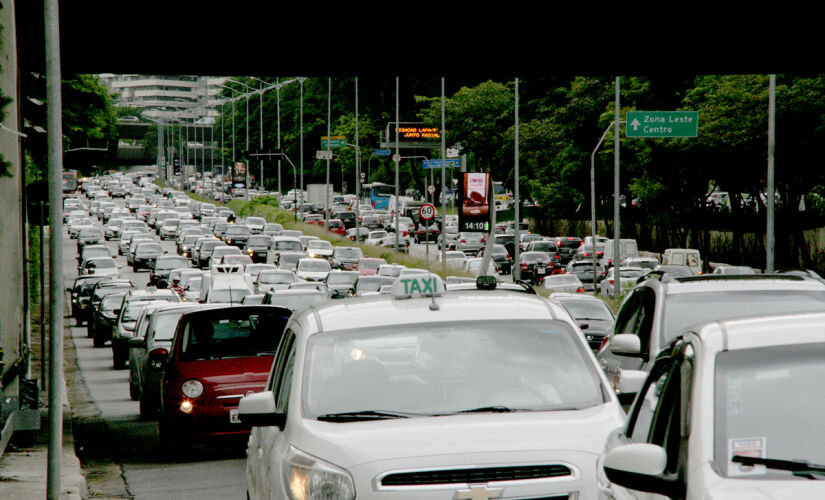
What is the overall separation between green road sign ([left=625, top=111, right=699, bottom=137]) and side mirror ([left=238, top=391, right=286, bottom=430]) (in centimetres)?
3671

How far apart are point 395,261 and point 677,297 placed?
1823 inches

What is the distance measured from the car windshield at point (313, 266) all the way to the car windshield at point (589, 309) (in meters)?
25.0

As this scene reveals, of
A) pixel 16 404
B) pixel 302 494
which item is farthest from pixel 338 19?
pixel 302 494

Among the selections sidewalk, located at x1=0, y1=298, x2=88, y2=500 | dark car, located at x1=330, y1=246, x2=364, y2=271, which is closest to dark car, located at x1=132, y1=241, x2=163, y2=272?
dark car, located at x1=330, y1=246, x2=364, y2=271

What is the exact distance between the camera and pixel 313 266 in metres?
50.3

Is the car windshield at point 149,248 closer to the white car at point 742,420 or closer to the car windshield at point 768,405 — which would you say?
the white car at point 742,420

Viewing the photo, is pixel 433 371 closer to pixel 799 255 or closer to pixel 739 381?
pixel 739 381

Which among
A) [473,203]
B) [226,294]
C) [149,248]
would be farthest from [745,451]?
[149,248]

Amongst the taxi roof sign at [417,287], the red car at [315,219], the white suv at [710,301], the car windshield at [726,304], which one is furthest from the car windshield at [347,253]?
the taxi roof sign at [417,287]

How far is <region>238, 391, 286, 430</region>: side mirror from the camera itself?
6402mm

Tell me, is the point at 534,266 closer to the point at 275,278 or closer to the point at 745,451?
the point at 275,278

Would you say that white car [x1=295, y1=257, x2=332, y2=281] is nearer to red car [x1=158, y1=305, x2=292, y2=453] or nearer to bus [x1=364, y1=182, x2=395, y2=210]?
red car [x1=158, y1=305, x2=292, y2=453]

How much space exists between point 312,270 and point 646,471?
45.9m

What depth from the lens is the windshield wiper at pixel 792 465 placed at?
401cm
